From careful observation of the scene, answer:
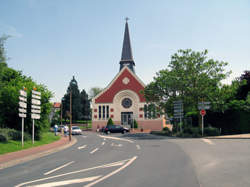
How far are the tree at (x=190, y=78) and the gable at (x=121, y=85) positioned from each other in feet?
76.8

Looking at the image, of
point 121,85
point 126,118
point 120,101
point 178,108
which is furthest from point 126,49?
point 178,108

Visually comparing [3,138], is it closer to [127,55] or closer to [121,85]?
[121,85]

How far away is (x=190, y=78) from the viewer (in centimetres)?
2781

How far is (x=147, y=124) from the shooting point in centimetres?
5356

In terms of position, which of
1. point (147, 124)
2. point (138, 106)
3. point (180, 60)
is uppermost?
point (180, 60)

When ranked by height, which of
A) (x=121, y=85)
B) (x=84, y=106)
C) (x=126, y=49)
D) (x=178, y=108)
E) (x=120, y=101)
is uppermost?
(x=126, y=49)

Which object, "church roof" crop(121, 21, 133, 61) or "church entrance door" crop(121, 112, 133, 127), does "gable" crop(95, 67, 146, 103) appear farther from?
"church roof" crop(121, 21, 133, 61)

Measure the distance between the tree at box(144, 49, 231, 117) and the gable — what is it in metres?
23.4

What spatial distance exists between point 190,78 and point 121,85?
94.1 ft

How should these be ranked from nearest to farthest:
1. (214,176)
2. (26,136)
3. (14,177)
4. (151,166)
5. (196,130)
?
1. (214,176)
2. (14,177)
3. (151,166)
4. (26,136)
5. (196,130)

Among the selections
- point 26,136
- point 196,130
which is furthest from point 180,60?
point 26,136

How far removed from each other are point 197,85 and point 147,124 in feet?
85.5

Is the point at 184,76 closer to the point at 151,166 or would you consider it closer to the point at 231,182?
the point at 151,166

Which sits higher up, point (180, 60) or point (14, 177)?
point (180, 60)
